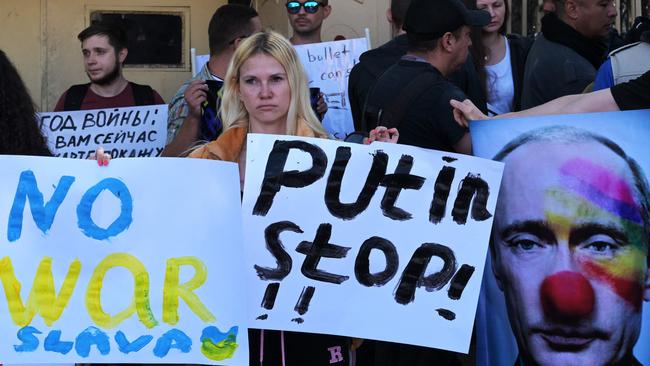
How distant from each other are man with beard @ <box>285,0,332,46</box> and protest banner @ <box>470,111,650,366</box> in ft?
7.71

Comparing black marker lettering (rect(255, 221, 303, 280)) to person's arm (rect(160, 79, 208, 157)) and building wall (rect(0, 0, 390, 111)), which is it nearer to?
person's arm (rect(160, 79, 208, 157))

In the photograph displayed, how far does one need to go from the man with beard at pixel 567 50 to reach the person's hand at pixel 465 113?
1408 millimetres

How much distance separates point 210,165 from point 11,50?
479cm

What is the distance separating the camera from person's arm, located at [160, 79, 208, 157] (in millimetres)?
5840

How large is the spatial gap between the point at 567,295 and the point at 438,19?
4.17 feet

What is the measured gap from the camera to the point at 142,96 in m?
6.86

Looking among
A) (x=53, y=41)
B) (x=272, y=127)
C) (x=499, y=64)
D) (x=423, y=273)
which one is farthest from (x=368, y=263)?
(x=53, y=41)

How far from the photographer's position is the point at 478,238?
4.17 meters

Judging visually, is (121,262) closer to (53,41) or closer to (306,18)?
(306,18)

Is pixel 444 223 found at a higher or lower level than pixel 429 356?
higher

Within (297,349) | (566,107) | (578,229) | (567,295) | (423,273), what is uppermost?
(566,107)

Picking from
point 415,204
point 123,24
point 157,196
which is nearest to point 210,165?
point 157,196

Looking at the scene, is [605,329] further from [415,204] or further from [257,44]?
[257,44]

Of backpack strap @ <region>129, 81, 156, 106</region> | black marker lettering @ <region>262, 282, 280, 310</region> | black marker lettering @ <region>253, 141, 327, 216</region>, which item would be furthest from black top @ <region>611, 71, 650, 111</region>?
backpack strap @ <region>129, 81, 156, 106</region>
